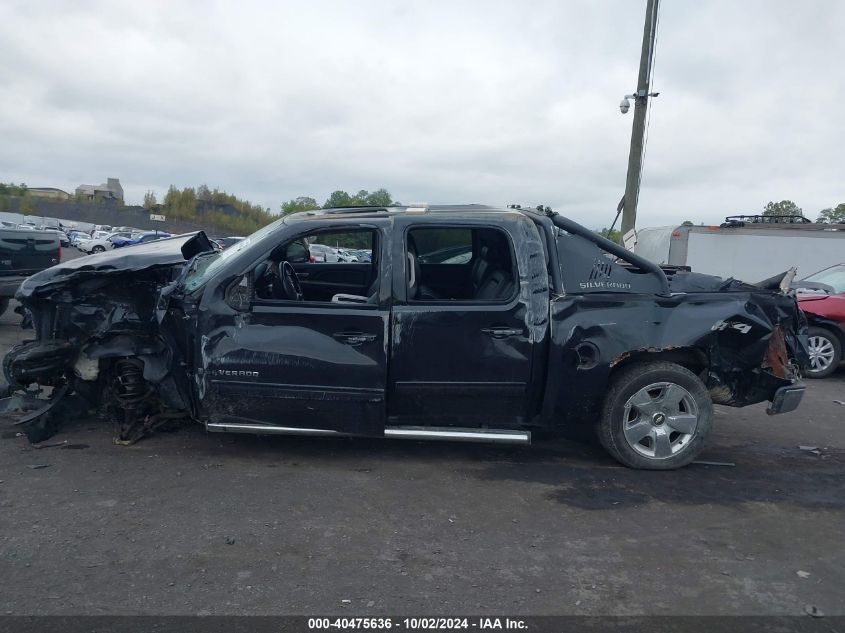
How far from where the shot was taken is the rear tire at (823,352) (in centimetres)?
931

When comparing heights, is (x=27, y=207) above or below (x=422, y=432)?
above

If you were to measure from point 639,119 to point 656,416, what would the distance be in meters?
10.9

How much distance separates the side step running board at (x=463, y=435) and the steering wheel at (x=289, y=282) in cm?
137

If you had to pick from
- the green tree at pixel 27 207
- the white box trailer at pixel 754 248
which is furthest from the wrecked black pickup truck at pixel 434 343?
the green tree at pixel 27 207

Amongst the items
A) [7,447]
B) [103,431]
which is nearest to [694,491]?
[103,431]

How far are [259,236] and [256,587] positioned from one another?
2647 millimetres

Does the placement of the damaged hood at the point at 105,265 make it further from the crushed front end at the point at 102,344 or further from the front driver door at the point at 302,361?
the front driver door at the point at 302,361

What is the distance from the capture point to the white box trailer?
51.4 feet

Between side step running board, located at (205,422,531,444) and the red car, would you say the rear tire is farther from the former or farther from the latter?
side step running board, located at (205,422,531,444)

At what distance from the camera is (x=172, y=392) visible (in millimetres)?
5117

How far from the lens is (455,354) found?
4.80m

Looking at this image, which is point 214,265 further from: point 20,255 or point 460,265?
point 20,255

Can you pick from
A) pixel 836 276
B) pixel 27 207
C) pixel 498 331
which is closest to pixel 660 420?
pixel 498 331

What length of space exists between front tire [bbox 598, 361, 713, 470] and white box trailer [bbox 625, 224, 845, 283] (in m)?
11.2
